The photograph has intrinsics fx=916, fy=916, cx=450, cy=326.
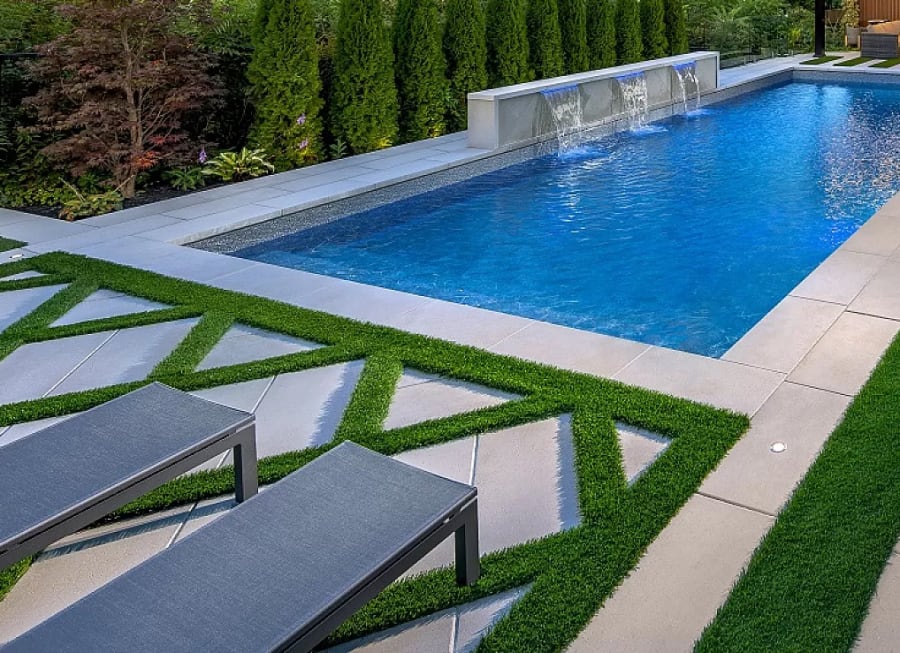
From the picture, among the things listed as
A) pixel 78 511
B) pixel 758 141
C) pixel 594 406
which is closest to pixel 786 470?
pixel 594 406

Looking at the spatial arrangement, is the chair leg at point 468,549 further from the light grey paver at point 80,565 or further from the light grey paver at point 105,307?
the light grey paver at point 105,307

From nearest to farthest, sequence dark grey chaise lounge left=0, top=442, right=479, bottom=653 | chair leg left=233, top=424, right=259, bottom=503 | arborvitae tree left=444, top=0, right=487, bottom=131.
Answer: dark grey chaise lounge left=0, top=442, right=479, bottom=653
chair leg left=233, top=424, right=259, bottom=503
arborvitae tree left=444, top=0, right=487, bottom=131

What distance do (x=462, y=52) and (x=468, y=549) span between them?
10.7 metres

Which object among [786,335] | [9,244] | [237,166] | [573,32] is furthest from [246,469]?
[573,32]

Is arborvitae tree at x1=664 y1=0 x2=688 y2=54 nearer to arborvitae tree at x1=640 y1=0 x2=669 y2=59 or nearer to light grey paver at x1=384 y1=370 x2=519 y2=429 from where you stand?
arborvitae tree at x1=640 y1=0 x2=669 y2=59

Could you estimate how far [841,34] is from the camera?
25.2 metres

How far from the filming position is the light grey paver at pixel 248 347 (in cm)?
517

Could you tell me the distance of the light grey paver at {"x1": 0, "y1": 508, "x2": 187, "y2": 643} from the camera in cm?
304

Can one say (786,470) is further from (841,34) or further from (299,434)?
(841,34)

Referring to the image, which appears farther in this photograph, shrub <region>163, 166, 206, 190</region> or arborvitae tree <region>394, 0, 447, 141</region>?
arborvitae tree <region>394, 0, 447, 141</region>

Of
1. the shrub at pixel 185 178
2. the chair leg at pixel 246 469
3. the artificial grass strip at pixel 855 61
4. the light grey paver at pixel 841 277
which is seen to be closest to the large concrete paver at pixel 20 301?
the chair leg at pixel 246 469

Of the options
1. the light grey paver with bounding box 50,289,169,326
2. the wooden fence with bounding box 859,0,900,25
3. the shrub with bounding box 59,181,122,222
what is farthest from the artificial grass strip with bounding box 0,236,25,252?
the wooden fence with bounding box 859,0,900,25

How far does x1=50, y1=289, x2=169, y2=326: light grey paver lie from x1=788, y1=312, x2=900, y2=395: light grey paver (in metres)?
4.03

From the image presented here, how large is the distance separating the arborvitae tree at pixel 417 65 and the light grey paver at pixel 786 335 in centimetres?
748
